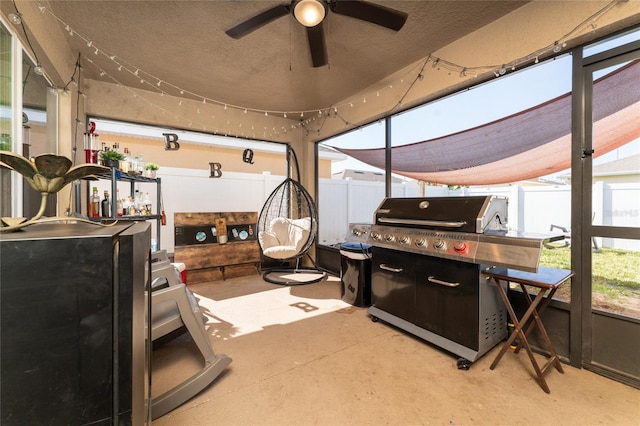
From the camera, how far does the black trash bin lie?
2.85m

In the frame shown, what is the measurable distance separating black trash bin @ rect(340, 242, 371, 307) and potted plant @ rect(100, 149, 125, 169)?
241 cm

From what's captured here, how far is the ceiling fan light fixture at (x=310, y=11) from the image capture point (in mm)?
1686

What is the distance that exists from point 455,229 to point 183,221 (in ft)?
11.3

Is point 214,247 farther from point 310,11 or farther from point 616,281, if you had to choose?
point 616,281

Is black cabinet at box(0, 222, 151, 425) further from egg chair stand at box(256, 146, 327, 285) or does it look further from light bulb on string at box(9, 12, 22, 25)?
egg chair stand at box(256, 146, 327, 285)

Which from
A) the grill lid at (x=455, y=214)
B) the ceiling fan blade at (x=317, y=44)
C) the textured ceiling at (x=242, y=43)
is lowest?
the grill lid at (x=455, y=214)

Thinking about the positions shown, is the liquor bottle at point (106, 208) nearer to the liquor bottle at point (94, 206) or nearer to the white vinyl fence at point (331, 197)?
the liquor bottle at point (94, 206)

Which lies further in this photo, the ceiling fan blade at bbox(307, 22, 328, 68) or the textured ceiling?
the textured ceiling

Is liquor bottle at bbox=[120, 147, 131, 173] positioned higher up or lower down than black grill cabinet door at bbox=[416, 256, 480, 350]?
higher up

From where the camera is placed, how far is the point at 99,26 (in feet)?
7.38

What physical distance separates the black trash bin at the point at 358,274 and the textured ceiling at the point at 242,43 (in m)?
2.01

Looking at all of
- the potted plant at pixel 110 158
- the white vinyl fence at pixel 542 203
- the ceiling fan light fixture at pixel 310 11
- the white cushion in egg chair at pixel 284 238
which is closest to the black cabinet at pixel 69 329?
the ceiling fan light fixture at pixel 310 11

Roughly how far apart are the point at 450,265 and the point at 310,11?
2.02m

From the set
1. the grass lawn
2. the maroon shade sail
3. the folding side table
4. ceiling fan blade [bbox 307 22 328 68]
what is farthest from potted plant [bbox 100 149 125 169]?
the grass lawn
